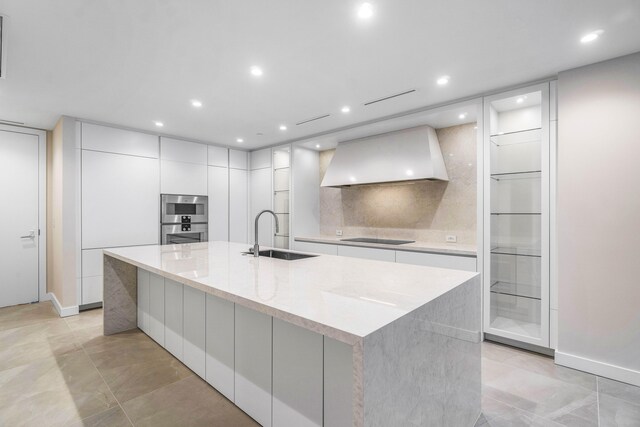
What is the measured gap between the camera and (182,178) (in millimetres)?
4688

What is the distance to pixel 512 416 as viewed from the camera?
74.1 inches

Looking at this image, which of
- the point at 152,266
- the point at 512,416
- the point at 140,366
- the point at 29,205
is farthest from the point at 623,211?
the point at 29,205

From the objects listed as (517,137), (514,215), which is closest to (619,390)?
(514,215)

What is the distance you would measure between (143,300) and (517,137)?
4.04 m

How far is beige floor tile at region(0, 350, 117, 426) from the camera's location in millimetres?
1877

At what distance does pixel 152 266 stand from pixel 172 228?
109 inches

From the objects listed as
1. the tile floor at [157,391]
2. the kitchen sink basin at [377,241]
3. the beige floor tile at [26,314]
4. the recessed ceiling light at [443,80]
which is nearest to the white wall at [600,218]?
the tile floor at [157,391]

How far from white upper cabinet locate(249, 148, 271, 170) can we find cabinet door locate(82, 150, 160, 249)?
1.66 metres

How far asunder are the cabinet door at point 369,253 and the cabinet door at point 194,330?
6.97 ft

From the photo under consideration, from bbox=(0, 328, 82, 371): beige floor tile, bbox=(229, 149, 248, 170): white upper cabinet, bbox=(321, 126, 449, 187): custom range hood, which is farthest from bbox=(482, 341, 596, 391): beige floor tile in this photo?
bbox=(229, 149, 248, 170): white upper cabinet

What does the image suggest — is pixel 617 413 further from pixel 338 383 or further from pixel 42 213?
pixel 42 213

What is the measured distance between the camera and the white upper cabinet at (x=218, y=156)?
5090 millimetres

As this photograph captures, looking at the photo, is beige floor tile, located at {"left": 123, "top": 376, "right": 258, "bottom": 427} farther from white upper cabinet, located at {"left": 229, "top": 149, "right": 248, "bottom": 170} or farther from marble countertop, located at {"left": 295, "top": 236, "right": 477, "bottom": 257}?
white upper cabinet, located at {"left": 229, "top": 149, "right": 248, "bottom": 170}

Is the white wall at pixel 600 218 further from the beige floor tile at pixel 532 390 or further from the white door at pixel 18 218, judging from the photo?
the white door at pixel 18 218
